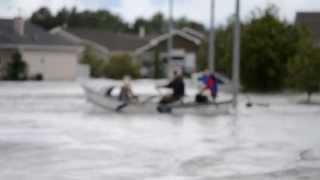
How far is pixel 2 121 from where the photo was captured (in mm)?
26016

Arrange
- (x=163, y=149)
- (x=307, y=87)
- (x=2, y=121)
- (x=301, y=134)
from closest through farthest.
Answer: (x=163, y=149) < (x=301, y=134) < (x=2, y=121) < (x=307, y=87)

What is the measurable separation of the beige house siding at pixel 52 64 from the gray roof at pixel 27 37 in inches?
37.2

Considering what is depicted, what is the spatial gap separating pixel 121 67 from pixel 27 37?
11308 mm

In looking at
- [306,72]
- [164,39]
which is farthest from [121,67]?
[306,72]

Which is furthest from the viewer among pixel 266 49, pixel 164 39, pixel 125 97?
pixel 164 39

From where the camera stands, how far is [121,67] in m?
85.2

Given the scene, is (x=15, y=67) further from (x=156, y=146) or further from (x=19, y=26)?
(x=156, y=146)

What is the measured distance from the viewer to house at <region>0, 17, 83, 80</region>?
245ft

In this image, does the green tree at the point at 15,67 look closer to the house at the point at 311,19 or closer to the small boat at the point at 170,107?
the house at the point at 311,19

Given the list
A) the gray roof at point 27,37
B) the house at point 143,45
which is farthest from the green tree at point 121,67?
the house at point 143,45

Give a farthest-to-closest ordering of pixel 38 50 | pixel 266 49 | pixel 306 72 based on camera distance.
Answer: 1. pixel 38 50
2. pixel 266 49
3. pixel 306 72

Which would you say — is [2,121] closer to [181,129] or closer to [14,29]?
[181,129]

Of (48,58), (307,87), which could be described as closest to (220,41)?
(48,58)

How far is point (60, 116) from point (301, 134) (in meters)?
9.32
